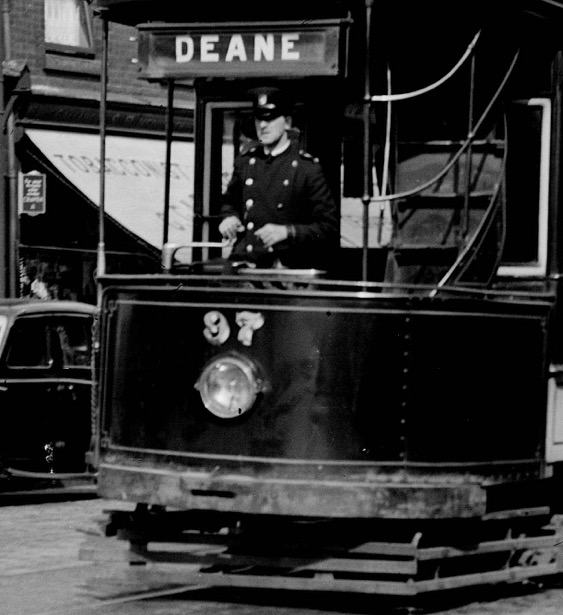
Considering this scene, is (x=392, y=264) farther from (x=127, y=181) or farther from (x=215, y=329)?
(x=127, y=181)

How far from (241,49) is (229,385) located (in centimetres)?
165

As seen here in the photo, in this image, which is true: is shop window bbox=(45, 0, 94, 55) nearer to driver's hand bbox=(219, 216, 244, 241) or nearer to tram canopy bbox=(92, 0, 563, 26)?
tram canopy bbox=(92, 0, 563, 26)

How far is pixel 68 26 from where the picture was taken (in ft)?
68.5

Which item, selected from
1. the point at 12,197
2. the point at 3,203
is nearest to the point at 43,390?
the point at 3,203

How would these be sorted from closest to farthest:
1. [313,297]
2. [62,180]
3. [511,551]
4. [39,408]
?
[313,297] < [511,551] < [39,408] < [62,180]

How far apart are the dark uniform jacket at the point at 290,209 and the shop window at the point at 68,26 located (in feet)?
41.8

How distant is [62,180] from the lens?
1981cm

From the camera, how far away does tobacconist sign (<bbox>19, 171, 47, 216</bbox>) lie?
62.0 ft

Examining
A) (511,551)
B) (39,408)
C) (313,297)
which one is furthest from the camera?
(39,408)

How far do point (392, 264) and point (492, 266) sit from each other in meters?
0.56

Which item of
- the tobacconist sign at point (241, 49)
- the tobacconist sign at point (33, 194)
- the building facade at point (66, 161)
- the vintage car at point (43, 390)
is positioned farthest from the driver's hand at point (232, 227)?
the tobacconist sign at point (33, 194)

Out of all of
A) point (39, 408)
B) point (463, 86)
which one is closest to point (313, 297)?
point (463, 86)

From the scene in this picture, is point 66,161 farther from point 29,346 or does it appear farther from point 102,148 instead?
point 102,148

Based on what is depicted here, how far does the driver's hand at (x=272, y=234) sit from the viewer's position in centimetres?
804
